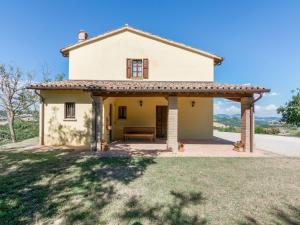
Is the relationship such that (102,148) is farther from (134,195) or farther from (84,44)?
(84,44)

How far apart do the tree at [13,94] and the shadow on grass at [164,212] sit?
1544 cm

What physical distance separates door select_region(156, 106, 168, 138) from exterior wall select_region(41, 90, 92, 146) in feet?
18.3

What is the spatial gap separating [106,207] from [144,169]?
2919 mm

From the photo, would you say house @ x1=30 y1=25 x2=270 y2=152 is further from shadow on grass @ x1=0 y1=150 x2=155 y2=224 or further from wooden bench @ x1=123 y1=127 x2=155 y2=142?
shadow on grass @ x1=0 y1=150 x2=155 y2=224

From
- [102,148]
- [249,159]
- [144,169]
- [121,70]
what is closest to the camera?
[144,169]

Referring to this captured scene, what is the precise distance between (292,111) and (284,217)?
22.9 m

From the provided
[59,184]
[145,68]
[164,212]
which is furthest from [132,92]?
[164,212]

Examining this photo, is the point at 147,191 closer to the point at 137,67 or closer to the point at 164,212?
the point at 164,212

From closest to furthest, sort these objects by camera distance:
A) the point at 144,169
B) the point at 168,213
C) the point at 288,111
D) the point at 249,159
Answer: the point at 168,213 → the point at 144,169 → the point at 249,159 → the point at 288,111

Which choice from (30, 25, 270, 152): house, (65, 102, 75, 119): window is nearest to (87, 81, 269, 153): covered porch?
(30, 25, 270, 152): house

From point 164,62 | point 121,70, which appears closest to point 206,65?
point 164,62

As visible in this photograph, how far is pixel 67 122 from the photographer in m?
11.4

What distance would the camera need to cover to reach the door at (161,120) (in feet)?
49.1

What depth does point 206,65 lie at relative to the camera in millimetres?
13820
